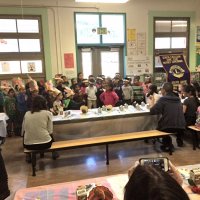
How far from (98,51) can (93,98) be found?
2611mm

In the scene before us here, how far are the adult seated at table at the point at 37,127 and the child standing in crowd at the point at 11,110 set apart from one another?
7.69 ft

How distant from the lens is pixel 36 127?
12.0 ft

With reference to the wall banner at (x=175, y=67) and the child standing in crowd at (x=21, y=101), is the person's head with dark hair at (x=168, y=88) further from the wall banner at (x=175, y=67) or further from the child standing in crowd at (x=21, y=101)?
the child standing in crowd at (x=21, y=101)

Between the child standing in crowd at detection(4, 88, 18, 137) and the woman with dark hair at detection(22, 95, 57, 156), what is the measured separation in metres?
2.34

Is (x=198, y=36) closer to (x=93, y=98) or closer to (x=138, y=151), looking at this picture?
(x=93, y=98)

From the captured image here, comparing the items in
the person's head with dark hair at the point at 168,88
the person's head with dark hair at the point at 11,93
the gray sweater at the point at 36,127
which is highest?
the person's head with dark hair at the point at 168,88

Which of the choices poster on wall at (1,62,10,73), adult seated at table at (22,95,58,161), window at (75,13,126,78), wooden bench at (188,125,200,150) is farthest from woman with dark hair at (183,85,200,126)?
poster on wall at (1,62,10,73)

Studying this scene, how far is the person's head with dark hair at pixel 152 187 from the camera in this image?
0.75 m

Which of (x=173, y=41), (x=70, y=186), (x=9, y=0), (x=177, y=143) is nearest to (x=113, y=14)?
(x=173, y=41)

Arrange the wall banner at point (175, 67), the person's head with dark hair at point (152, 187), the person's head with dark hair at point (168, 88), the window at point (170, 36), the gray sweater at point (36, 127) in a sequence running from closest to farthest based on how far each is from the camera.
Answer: the person's head with dark hair at point (152, 187)
the gray sweater at point (36, 127)
the person's head with dark hair at point (168, 88)
the wall banner at point (175, 67)
the window at point (170, 36)

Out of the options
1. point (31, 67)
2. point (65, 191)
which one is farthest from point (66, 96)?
point (65, 191)

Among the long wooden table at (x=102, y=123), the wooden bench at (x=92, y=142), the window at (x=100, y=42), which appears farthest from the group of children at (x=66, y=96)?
the window at (x=100, y=42)

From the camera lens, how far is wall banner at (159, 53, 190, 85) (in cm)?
550

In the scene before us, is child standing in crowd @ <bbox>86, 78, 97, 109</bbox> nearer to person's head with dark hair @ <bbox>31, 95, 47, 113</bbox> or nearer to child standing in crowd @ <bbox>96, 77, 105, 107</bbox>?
child standing in crowd @ <bbox>96, 77, 105, 107</bbox>
